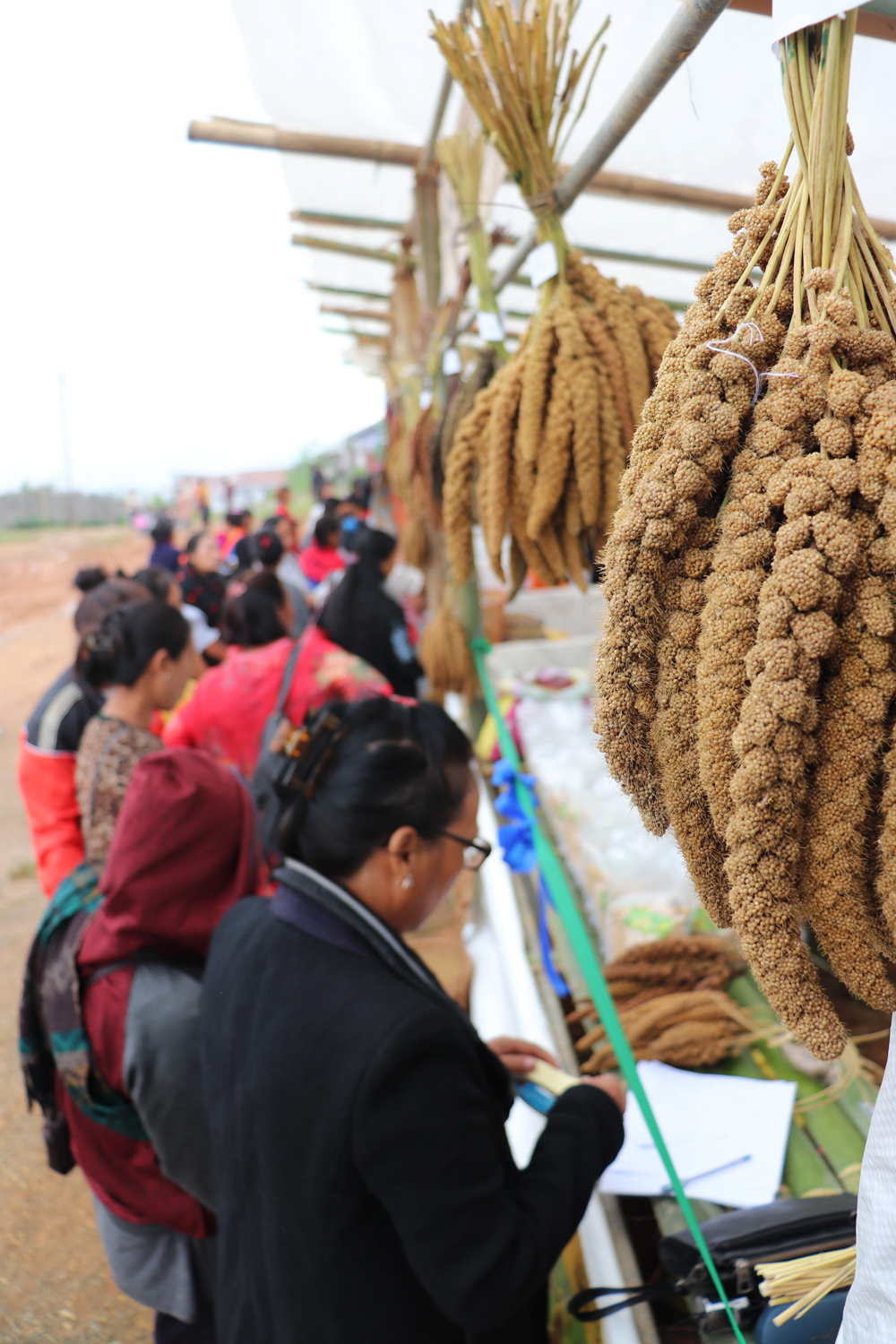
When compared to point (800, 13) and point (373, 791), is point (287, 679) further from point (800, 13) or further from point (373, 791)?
point (800, 13)

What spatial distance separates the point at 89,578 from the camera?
4152 millimetres

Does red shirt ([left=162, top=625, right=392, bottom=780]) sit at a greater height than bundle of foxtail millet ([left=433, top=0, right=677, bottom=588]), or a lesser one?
lesser

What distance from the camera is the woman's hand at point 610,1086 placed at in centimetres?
151

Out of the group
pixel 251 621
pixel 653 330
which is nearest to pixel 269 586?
pixel 251 621

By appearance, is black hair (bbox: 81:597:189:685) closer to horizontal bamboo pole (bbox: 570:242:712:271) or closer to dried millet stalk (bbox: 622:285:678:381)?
dried millet stalk (bbox: 622:285:678:381)

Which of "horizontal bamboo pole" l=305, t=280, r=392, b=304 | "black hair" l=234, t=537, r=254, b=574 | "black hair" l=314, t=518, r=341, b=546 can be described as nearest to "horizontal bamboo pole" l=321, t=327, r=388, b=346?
"horizontal bamboo pole" l=305, t=280, r=392, b=304

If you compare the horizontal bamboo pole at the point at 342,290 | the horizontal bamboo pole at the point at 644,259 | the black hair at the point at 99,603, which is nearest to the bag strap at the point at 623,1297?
the black hair at the point at 99,603

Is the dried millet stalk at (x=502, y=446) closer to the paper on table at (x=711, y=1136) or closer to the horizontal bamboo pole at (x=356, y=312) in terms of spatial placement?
the paper on table at (x=711, y=1136)

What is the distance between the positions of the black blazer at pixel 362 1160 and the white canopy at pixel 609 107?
1.27m

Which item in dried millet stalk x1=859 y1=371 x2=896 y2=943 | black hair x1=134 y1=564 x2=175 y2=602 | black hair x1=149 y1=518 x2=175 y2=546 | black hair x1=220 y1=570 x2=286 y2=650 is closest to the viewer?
dried millet stalk x1=859 y1=371 x2=896 y2=943

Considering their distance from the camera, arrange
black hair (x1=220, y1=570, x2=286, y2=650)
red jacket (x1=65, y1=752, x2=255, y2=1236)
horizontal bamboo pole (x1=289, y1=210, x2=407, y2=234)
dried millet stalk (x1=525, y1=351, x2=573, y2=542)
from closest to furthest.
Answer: dried millet stalk (x1=525, y1=351, x2=573, y2=542), red jacket (x1=65, y1=752, x2=255, y2=1236), black hair (x1=220, y1=570, x2=286, y2=650), horizontal bamboo pole (x1=289, y1=210, x2=407, y2=234)

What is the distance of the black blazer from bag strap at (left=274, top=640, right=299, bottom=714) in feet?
6.02

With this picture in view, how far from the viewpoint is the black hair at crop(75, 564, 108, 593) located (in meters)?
4.11

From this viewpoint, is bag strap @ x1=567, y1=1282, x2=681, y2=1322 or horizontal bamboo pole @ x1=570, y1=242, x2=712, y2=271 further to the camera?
horizontal bamboo pole @ x1=570, y1=242, x2=712, y2=271
